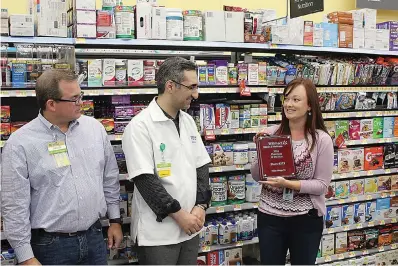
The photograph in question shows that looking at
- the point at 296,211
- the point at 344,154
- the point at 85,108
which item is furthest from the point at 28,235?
the point at 344,154

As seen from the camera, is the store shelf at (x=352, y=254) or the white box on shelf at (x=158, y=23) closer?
the white box on shelf at (x=158, y=23)

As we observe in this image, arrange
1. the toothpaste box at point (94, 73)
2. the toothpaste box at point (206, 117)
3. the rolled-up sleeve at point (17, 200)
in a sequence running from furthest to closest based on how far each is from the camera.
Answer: the toothpaste box at point (206, 117) → the toothpaste box at point (94, 73) → the rolled-up sleeve at point (17, 200)

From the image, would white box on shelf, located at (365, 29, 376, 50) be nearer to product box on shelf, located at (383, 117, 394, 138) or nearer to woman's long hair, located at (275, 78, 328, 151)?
product box on shelf, located at (383, 117, 394, 138)

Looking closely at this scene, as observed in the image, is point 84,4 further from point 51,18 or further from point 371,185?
point 371,185

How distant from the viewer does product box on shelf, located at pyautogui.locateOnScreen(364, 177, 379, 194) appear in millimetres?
5047

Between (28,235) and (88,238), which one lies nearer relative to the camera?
(28,235)

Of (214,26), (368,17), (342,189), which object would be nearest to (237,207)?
(342,189)

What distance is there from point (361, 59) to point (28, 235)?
393 centimetres

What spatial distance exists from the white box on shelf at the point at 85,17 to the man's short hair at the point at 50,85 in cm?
87

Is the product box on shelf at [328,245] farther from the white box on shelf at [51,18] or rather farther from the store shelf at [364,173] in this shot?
the white box on shelf at [51,18]

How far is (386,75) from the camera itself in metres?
5.11

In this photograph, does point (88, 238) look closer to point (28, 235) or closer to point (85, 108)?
point (28, 235)

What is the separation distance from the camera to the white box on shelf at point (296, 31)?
4.44 metres

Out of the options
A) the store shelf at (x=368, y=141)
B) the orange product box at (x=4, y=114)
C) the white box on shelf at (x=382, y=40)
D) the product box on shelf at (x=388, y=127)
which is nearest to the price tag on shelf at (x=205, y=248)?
the store shelf at (x=368, y=141)
